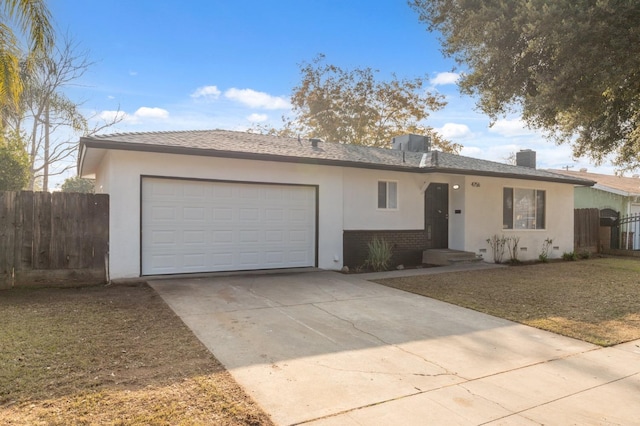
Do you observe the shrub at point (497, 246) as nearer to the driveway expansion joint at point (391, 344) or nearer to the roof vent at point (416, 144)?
the roof vent at point (416, 144)

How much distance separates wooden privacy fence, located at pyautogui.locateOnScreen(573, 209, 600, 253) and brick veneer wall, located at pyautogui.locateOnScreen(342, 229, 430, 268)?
23.8 feet

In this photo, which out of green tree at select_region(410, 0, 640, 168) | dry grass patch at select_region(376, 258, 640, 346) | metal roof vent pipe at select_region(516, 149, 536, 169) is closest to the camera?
dry grass patch at select_region(376, 258, 640, 346)

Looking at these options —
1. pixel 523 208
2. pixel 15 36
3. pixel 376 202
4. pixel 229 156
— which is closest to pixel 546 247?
pixel 523 208

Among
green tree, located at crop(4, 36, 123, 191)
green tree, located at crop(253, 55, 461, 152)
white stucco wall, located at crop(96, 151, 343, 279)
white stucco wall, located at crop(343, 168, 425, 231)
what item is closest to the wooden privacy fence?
white stucco wall, located at crop(343, 168, 425, 231)

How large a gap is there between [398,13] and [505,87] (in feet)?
14.0

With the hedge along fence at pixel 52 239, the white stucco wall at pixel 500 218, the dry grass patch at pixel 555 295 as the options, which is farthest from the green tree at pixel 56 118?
the dry grass patch at pixel 555 295

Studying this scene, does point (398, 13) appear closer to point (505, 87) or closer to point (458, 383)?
point (505, 87)

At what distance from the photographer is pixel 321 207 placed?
10539 millimetres

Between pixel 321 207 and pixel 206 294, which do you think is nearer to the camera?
pixel 206 294

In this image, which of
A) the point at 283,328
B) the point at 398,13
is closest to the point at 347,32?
the point at 398,13

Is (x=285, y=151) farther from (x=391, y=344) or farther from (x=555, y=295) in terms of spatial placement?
(x=555, y=295)

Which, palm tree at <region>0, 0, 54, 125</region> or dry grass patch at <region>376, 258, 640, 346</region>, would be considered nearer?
dry grass patch at <region>376, 258, 640, 346</region>

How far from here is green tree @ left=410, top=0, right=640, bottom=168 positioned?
6.60 meters

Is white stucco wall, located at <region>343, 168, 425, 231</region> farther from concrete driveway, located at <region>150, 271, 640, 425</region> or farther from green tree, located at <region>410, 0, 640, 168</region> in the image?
concrete driveway, located at <region>150, 271, 640, 425</region>
